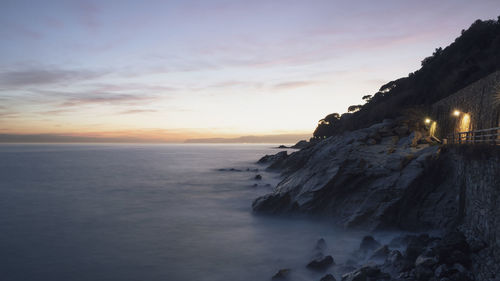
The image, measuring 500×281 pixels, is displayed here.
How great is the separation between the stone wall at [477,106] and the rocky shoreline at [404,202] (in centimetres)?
369

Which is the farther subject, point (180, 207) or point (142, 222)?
point (180, 207)

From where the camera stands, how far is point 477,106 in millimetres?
20812

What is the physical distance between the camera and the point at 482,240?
10.3 meters

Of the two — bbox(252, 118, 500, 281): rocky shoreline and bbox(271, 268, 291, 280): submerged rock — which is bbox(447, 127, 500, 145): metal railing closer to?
bbox(252, 118, 500, 281): rocky shoreline

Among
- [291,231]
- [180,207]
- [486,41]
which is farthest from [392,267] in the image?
[486,41]

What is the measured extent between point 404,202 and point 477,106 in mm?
10229

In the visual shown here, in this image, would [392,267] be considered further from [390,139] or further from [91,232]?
[91,232]

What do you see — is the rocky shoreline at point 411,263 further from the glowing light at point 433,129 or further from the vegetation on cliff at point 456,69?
the vegetation on cliff at point 456,69

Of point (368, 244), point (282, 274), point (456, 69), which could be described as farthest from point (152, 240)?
point (456, 69)

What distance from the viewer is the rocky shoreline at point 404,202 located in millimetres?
10117

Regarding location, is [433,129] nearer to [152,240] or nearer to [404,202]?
[404,202]

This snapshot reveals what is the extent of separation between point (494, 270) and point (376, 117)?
Answer: 125 feet

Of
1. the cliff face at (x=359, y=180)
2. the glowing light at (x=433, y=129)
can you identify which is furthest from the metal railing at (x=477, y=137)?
the glowing light at (x=433, y=129)

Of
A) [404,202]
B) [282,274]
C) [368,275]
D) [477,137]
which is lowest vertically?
[282,274]
